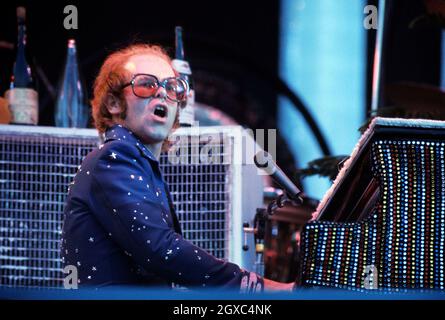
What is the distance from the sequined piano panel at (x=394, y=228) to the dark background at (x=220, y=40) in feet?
11.2

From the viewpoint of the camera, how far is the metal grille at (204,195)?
262 centimetres

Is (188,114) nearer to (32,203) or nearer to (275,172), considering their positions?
(32,203)

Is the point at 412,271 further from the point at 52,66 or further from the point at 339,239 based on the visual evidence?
the point at 52,66

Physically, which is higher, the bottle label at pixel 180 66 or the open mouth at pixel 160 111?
the bottle label at pixel 180 66

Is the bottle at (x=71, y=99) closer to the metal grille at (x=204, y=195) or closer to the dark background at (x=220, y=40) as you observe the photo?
the metal grille at (x=204, y=195)

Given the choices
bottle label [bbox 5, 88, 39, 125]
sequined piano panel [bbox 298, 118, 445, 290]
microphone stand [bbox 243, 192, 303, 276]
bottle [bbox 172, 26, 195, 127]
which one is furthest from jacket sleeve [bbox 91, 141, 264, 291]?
bottle label [bbox 5, 88, 39, 125]

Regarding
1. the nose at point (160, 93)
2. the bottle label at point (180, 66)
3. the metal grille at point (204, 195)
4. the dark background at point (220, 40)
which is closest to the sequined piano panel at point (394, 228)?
the nose at point (160, 93)

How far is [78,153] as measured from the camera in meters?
2.70

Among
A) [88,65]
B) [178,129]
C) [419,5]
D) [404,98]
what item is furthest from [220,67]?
[178,129]

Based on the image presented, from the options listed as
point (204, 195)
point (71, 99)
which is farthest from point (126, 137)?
point (71, 99)

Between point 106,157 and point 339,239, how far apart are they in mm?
611

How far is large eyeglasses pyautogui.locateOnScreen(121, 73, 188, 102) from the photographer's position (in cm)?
219

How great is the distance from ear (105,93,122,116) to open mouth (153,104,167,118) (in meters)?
0.11

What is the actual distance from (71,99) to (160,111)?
98cm
